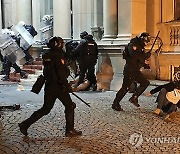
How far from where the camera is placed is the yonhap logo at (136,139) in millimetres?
6895

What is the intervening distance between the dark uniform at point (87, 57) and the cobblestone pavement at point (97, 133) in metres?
2.83

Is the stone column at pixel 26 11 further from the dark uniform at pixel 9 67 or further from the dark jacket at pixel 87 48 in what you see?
the dark jacket at pixel 87 48

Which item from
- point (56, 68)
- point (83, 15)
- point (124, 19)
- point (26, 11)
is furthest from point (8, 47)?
point (56, 68)

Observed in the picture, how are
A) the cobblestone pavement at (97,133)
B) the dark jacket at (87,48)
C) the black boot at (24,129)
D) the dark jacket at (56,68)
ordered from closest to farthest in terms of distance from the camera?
the cobblestone pavement at (97,133) < the dark jacket at (56,68) < the black boot at (24,129) < the dark jacket at (87,48)

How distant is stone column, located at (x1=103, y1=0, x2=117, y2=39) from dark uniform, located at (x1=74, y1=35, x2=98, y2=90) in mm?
1272

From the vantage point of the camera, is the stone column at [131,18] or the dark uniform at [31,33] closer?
the stone column at [131,18]

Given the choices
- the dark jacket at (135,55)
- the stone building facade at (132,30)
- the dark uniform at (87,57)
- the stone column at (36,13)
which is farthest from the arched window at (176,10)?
the stone column at (36,13)

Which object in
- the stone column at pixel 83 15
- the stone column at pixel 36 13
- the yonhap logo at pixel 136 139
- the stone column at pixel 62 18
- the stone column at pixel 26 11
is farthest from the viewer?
the stone column at pixel 26 11

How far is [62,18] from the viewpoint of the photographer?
17.2 meters

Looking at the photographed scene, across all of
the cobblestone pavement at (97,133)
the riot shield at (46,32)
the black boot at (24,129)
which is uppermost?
the riot shield at (46,32)

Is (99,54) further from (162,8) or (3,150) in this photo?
(3,150)

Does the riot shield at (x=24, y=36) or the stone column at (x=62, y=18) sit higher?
the stone column at (x=62, y=18)

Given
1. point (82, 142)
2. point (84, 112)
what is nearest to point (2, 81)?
point (84, 112)

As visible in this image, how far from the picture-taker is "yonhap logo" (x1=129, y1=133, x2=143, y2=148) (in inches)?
271
